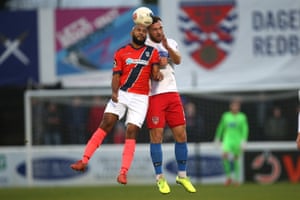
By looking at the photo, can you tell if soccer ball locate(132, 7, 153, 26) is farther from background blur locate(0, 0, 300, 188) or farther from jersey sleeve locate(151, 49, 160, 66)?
background blur locate(0, 0, 300, 188)

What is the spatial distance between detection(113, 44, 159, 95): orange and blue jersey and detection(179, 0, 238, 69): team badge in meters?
11.5

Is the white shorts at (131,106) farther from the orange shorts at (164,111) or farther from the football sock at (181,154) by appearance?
the football sock at (181,154)

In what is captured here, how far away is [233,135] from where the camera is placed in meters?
23.2

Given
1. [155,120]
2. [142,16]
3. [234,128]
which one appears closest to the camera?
→ [142,16]

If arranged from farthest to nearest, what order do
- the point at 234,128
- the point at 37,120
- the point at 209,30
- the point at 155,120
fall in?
the point at 37,120
the point at 209,30
the point at 234,128
the point at 155,120

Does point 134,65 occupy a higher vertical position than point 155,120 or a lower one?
higher

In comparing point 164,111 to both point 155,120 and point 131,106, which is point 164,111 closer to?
point 155,120

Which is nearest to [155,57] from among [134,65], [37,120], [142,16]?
[134,65]

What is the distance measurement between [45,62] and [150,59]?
39.6ft

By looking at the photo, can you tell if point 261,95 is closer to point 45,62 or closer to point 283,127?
point 283,127

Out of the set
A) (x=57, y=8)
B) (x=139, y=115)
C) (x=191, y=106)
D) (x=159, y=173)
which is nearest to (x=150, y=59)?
(x=139, y=115)

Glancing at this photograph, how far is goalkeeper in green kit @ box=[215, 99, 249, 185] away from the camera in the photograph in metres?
23.1

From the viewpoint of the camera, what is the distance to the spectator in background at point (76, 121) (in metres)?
24.5

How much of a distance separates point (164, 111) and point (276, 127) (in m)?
11.0
